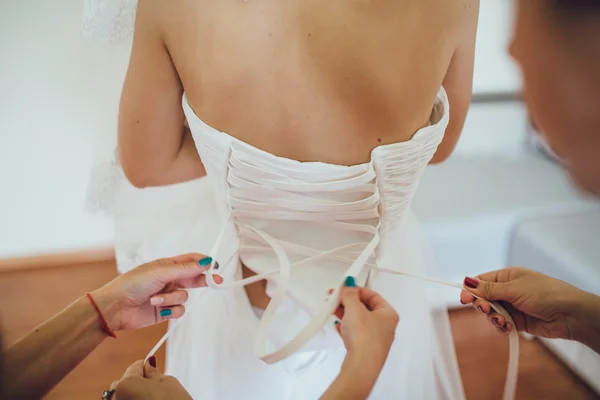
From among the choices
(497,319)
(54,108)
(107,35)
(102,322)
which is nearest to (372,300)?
(497,319)

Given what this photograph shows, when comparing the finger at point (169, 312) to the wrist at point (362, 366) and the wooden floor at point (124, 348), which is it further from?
the wrist at point (362, 366)

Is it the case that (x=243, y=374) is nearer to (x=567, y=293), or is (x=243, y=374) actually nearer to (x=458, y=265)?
(x=567, y=293)

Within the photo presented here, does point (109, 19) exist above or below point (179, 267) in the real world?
above

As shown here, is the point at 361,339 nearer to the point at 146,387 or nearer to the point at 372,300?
the point at 372,300

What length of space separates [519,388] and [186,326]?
1.70 ft

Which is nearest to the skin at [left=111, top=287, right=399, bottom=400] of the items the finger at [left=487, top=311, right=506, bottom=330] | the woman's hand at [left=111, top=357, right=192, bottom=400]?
the woman's hand at [left=111, top=357, right=192, bottom=400]

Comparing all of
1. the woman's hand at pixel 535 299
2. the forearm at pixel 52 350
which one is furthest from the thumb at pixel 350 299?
the forearm at pixel 52 350

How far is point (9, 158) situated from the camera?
0.64m

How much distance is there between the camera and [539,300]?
17.1 inches

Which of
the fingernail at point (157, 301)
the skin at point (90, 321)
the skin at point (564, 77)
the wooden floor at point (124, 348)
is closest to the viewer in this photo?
the skin at point (564, 77)

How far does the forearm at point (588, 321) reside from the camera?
42 cm

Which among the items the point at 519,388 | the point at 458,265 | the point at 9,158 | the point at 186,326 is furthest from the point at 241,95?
the point at 458,265

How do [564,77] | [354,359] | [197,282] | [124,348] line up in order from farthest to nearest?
[124,348], [197,282], [354,359], [564,77]

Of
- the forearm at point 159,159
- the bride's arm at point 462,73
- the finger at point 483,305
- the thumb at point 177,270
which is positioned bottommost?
the finger at point 483,305
